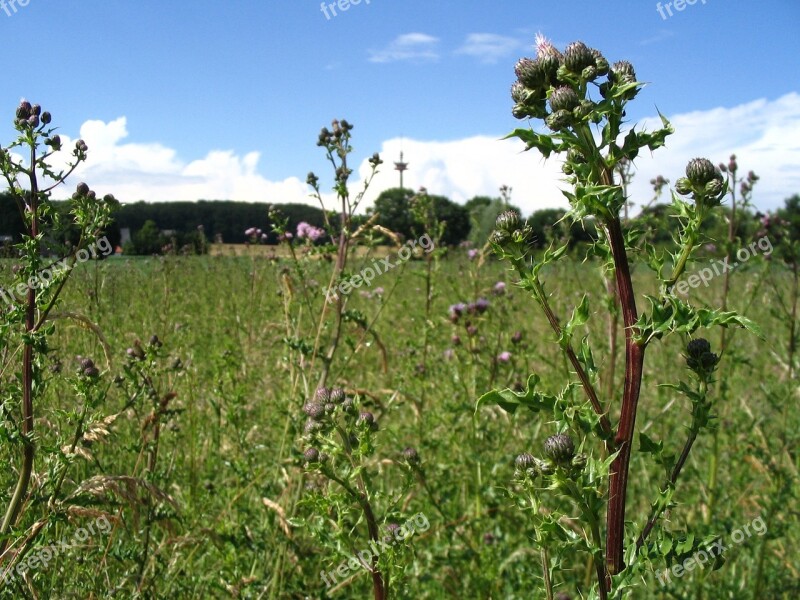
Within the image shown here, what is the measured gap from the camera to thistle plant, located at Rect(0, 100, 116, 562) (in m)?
1.91

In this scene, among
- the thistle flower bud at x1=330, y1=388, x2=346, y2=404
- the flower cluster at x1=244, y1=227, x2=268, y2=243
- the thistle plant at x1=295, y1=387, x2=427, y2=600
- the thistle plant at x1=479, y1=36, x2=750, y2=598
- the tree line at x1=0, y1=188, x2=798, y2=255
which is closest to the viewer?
the thistle plant at x1=479, y1=36, x2=750, y2=598

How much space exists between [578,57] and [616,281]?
458 millimetres

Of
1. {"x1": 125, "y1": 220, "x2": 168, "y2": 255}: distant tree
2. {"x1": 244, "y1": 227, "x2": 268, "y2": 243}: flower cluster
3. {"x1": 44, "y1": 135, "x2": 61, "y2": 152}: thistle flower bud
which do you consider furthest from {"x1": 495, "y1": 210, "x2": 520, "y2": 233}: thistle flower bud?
{"x1": 125, "y1": 220, "x2": 168, "y2": 255}: distant tree

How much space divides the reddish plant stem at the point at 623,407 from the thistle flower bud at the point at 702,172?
26 centimetres

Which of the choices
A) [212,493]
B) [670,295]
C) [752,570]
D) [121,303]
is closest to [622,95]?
[670,295]

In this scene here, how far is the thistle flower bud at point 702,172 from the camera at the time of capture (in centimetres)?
141

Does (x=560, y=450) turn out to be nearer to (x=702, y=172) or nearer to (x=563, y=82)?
(x=702, y=172)

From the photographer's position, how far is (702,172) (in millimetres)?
1409

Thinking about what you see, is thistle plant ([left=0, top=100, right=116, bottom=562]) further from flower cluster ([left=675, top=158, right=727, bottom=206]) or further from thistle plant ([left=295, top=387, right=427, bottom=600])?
flower cluster ([left=675, top=158, right=727, bottom=206])

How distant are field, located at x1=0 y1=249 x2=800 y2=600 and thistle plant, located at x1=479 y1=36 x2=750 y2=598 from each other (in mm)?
124

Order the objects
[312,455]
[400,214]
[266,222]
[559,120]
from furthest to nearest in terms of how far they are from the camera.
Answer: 1. [266,222]
2. [400,214]
3. [312,455]
4. [559,120]

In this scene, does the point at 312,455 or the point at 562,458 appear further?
the point at 312,455

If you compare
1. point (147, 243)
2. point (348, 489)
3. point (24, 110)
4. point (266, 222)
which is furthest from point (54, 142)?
point (266, 222)

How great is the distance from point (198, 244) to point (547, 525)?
830cm
